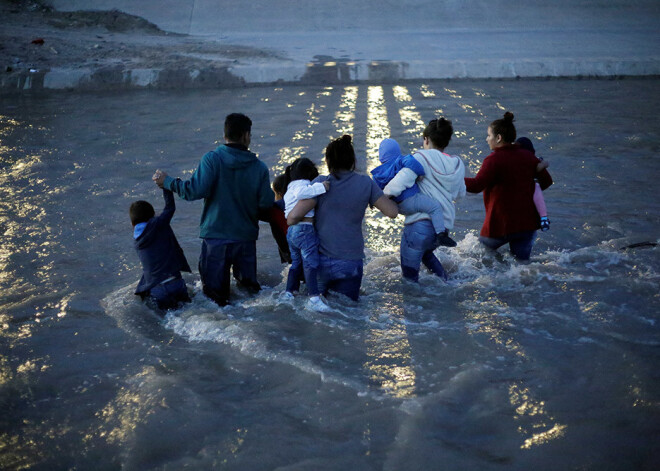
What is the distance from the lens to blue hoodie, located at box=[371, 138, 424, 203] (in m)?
4.98

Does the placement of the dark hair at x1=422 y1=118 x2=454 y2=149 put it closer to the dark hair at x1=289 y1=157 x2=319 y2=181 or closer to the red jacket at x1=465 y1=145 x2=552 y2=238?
the red jacket at x1=465 y1=145 x2=552 y2=238

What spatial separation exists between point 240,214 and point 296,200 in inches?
21.4

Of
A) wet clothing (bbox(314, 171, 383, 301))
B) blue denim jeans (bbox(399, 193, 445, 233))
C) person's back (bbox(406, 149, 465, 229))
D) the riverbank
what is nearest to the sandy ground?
the riverbank

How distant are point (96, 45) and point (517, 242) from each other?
49.5ft

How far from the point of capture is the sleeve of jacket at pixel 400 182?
495cm

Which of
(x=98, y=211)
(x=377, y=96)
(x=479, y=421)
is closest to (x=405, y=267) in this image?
(x=479, y=421)

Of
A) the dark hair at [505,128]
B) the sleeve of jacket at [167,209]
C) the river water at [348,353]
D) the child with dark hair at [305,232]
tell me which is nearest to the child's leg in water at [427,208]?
the river water at [348,353]

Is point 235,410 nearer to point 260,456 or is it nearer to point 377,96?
point 260,456

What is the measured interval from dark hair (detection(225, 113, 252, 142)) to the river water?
1.30m

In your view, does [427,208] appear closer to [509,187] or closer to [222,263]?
[509,187]

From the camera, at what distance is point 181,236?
6.86m

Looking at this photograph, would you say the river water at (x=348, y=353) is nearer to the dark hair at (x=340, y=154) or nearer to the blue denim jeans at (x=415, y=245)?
the blue denim jeans at (x=415, y=245)

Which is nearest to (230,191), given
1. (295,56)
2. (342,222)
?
(342,222)

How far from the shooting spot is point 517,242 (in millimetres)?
5703
